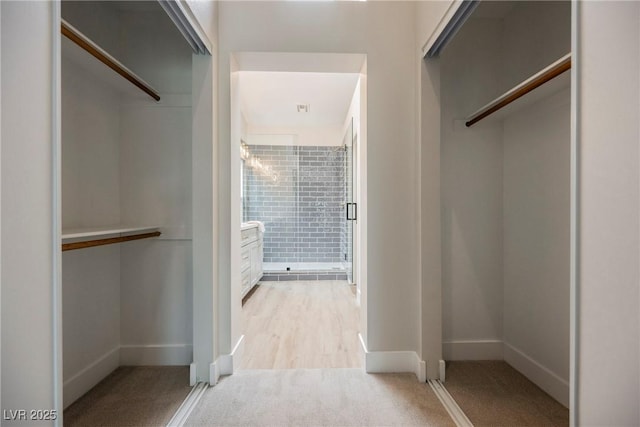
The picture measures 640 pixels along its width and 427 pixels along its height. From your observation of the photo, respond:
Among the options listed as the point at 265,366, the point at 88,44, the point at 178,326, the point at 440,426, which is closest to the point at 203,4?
the point at 88,44

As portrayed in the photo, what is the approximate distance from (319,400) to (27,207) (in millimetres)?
1608

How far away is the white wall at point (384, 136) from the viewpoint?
6.45 ft

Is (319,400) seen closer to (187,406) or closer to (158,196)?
(187,406)

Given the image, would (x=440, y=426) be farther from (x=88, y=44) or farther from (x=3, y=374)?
(x=88, y=44)

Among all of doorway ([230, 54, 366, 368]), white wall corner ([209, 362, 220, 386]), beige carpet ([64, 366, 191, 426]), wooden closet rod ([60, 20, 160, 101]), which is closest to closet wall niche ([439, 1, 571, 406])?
doorway ([230, 54, 366, 368])

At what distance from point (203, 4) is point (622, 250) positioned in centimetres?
209

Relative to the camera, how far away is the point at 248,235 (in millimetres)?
3895

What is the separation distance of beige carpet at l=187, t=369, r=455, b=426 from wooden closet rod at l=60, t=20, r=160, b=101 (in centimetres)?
184

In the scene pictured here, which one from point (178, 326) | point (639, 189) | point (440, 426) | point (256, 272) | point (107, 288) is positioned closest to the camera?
point (639, 189)

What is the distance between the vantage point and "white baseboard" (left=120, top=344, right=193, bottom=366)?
82.3 inches

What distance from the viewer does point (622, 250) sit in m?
0.74

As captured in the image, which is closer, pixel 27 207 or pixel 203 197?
pixel 27 207

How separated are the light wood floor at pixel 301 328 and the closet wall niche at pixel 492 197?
828 millimetres

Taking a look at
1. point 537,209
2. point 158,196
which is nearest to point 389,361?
point 537,209
